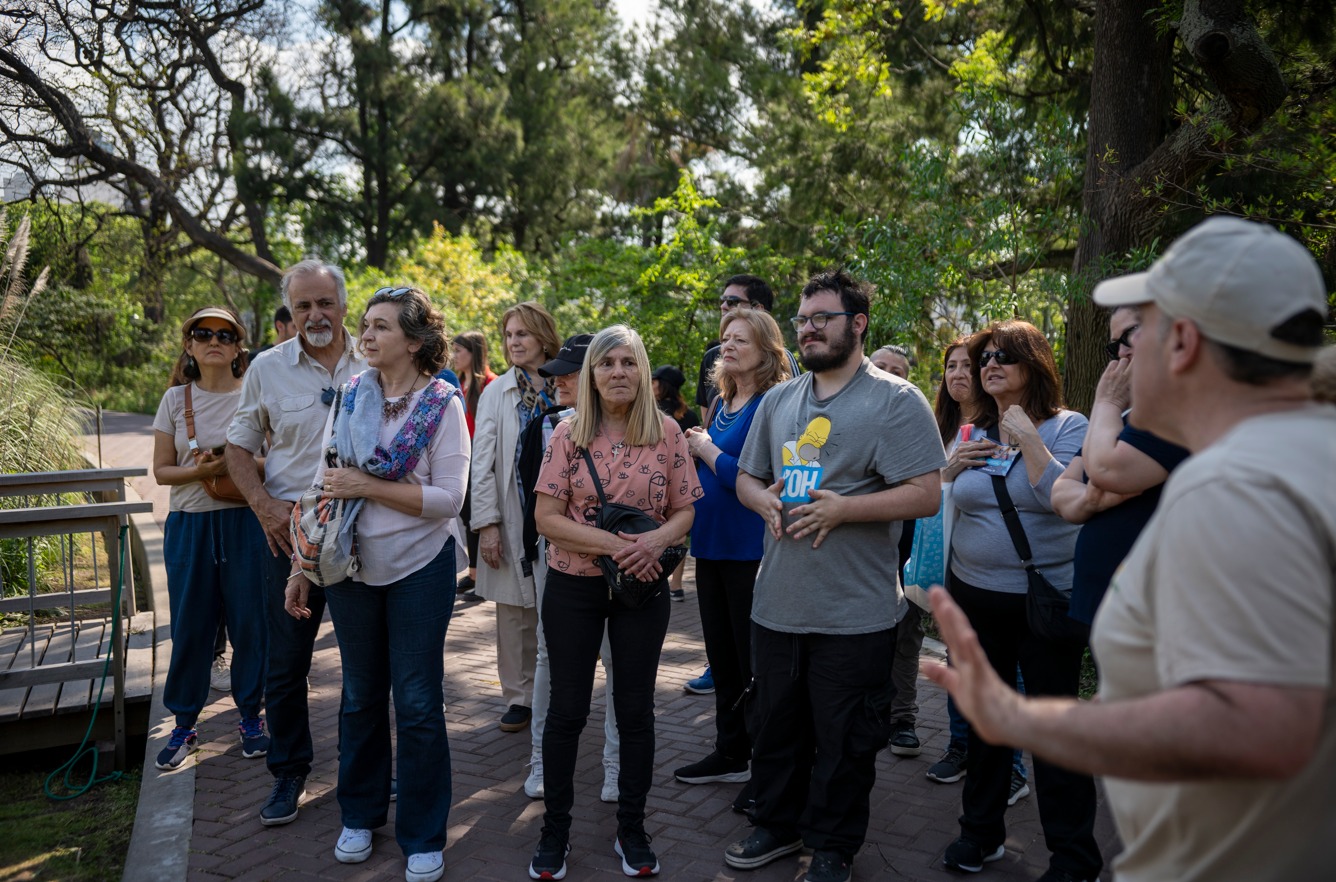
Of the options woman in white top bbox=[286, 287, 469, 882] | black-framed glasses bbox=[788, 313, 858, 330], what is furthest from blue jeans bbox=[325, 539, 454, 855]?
black-framed glasses bbox=[788, 313, 858, 330]

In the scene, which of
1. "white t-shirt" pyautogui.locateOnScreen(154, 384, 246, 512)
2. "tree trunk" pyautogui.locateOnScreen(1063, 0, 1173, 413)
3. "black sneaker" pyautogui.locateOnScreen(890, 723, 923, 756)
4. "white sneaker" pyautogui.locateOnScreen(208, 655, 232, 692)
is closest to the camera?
"white t-shirt" pyautogui.locateOnScreen(154, 384, 246, 512)

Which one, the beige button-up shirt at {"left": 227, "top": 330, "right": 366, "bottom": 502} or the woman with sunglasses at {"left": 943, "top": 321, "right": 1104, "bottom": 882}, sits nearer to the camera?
the woman with sunglasses at {"left": 943, "top": 321, "right": 1104, "bottom": 882}

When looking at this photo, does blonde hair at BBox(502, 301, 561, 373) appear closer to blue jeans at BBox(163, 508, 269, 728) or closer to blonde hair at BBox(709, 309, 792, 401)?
blonde hair at BBox(709, 309, 792, 401)

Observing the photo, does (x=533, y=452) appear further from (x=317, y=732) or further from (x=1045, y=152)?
(x=1045, y=152)

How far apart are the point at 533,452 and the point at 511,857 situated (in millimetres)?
1876

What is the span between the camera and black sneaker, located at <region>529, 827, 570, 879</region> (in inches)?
153

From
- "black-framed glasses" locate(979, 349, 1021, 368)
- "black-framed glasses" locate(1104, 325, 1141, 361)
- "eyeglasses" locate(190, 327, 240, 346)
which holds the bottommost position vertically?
"black-framed glasses" locate(979, 349, 1021, 368)

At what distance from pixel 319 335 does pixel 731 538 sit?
2.13 m

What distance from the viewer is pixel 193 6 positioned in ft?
47.9

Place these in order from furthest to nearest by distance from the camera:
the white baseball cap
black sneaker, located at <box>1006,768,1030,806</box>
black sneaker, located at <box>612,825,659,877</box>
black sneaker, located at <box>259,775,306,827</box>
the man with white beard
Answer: black sneaker, located at <box>1006,768,1030,806</box> → the man with white beard → black sneaker, located at <box>259,775,306,827</box> → black sneaker, located at <box>612,825,659,877</box> → the white baseball cap

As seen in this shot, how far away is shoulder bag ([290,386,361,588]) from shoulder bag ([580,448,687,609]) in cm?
96

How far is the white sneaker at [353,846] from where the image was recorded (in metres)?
4.06

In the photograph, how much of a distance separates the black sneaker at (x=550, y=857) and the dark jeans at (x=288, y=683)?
4.26 feet

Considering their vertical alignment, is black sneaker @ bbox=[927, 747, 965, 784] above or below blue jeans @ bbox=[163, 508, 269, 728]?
below
